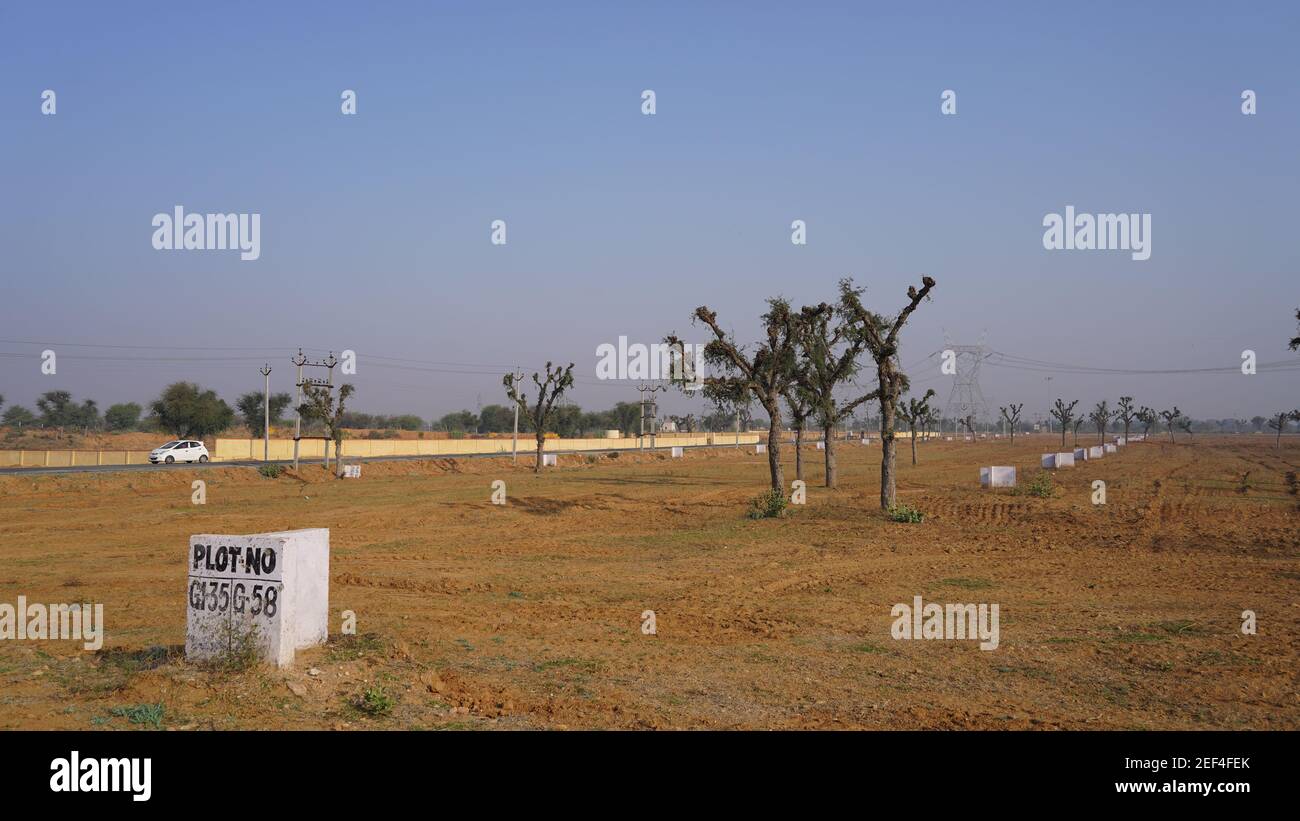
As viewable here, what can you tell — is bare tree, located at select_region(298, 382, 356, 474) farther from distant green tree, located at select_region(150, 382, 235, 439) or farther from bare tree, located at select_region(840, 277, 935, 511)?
distant green tree, located at select_region(150, 382, 235, 439)

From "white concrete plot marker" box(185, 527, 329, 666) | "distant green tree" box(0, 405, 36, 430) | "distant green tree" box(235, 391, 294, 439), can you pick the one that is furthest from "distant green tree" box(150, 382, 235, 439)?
"white concrete plot marker" box(185, 527, 329, 666)

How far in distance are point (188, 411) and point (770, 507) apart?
81.3 metres

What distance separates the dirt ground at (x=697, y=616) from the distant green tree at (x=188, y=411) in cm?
6191

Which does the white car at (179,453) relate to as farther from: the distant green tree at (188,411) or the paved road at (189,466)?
the distant green tree at (188,411)

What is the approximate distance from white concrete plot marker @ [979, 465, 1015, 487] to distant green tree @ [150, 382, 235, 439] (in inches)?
3126

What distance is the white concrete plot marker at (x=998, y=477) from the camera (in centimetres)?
4031

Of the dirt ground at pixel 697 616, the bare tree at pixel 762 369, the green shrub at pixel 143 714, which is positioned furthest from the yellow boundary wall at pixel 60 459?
the green shrub at pixel 143 714

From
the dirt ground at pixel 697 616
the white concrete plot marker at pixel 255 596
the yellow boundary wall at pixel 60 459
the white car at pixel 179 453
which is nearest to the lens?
the dirt ground at pixel 697 616

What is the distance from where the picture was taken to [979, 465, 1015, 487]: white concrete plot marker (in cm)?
4031

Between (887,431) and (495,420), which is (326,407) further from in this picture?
(495,420)

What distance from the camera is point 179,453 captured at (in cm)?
6156
